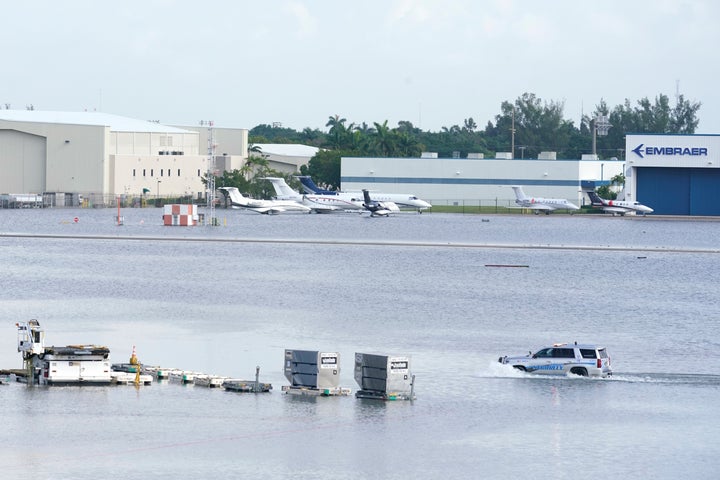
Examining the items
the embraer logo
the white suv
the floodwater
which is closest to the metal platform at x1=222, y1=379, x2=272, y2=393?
the floodwater

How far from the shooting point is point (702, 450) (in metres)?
39.9

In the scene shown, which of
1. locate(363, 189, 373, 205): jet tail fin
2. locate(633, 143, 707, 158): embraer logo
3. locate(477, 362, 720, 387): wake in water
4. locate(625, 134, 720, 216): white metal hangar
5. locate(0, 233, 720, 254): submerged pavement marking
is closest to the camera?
locate(477, 362, 720, 387): wake in water

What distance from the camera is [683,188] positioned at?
196500 millimetres

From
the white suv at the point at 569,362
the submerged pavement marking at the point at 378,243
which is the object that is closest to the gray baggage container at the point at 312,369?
the white suv at the point at 569,362

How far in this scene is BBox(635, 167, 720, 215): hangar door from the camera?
193m

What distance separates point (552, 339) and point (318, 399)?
2120cm

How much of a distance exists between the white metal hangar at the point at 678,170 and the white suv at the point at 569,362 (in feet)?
458

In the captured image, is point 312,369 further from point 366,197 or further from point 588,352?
point 366,197

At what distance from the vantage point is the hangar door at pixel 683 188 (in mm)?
193250

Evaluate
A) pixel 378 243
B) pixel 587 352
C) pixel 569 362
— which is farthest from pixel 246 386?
pixel 378 243

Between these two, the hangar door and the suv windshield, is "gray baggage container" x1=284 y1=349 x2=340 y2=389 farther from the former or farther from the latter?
the hangar door

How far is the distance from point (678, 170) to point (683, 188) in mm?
4696

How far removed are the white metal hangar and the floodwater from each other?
60.0m

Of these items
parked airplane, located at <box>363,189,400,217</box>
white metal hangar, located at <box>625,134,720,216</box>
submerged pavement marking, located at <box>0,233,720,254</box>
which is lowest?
submerged pavement marking, located at <box>0,233,720,254</box>
